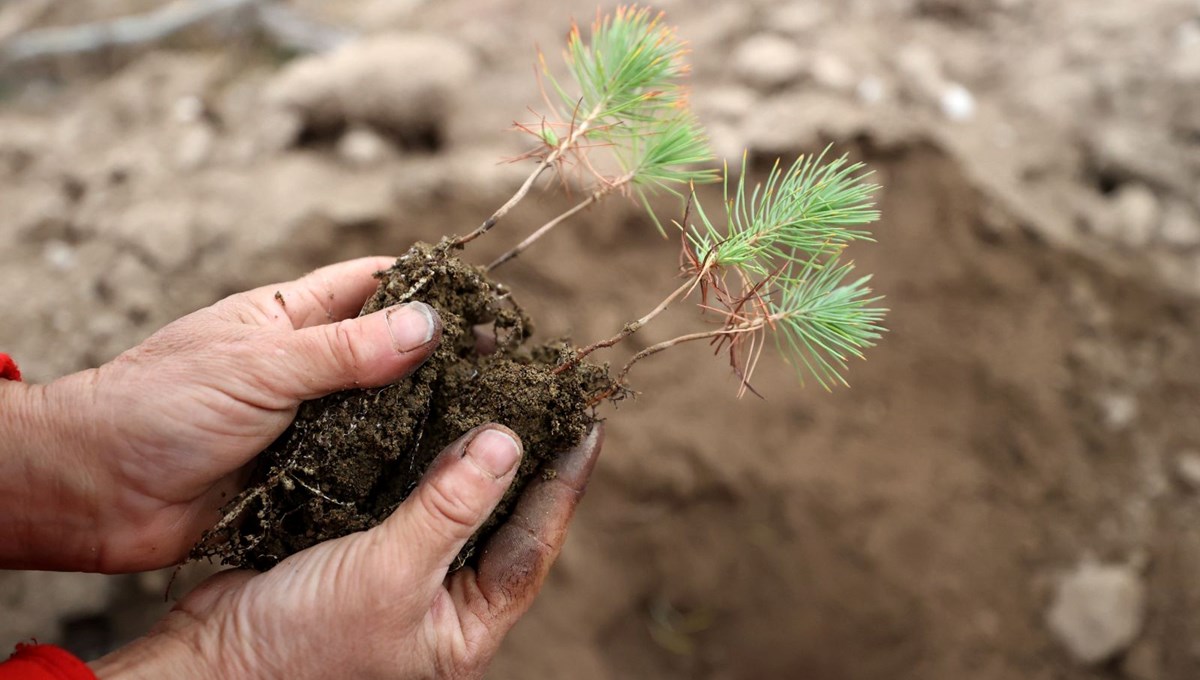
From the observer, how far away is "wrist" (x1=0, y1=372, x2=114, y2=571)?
1.17 meters

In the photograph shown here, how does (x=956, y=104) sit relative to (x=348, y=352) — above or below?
below

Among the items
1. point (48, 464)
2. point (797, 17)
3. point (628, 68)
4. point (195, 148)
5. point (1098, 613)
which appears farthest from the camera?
point (797, 17)

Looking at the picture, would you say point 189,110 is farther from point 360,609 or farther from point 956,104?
point 956,104

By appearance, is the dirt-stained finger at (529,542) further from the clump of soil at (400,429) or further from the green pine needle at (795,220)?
the green pine needle at (795,220)

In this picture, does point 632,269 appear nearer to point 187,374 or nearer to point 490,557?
point 490,557

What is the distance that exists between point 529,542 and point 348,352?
0.40 meters

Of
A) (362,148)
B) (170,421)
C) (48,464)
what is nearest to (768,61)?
(362,148)

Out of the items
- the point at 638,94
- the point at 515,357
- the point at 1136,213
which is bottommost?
the point at 1136,213

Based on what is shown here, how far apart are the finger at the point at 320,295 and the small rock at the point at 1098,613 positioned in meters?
1.84

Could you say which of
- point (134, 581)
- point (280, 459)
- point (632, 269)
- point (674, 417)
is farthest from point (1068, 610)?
point (134, 581)

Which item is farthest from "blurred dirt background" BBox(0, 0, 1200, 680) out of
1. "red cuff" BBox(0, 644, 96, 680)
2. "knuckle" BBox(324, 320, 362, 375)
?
"knuckle" BBox(324, 320, 362, 375)

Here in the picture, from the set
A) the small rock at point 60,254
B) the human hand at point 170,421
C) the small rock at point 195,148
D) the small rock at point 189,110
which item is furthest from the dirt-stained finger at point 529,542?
the small rock at point 189,110

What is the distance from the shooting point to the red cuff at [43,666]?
1.04 meters

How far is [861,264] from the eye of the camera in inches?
94.0
